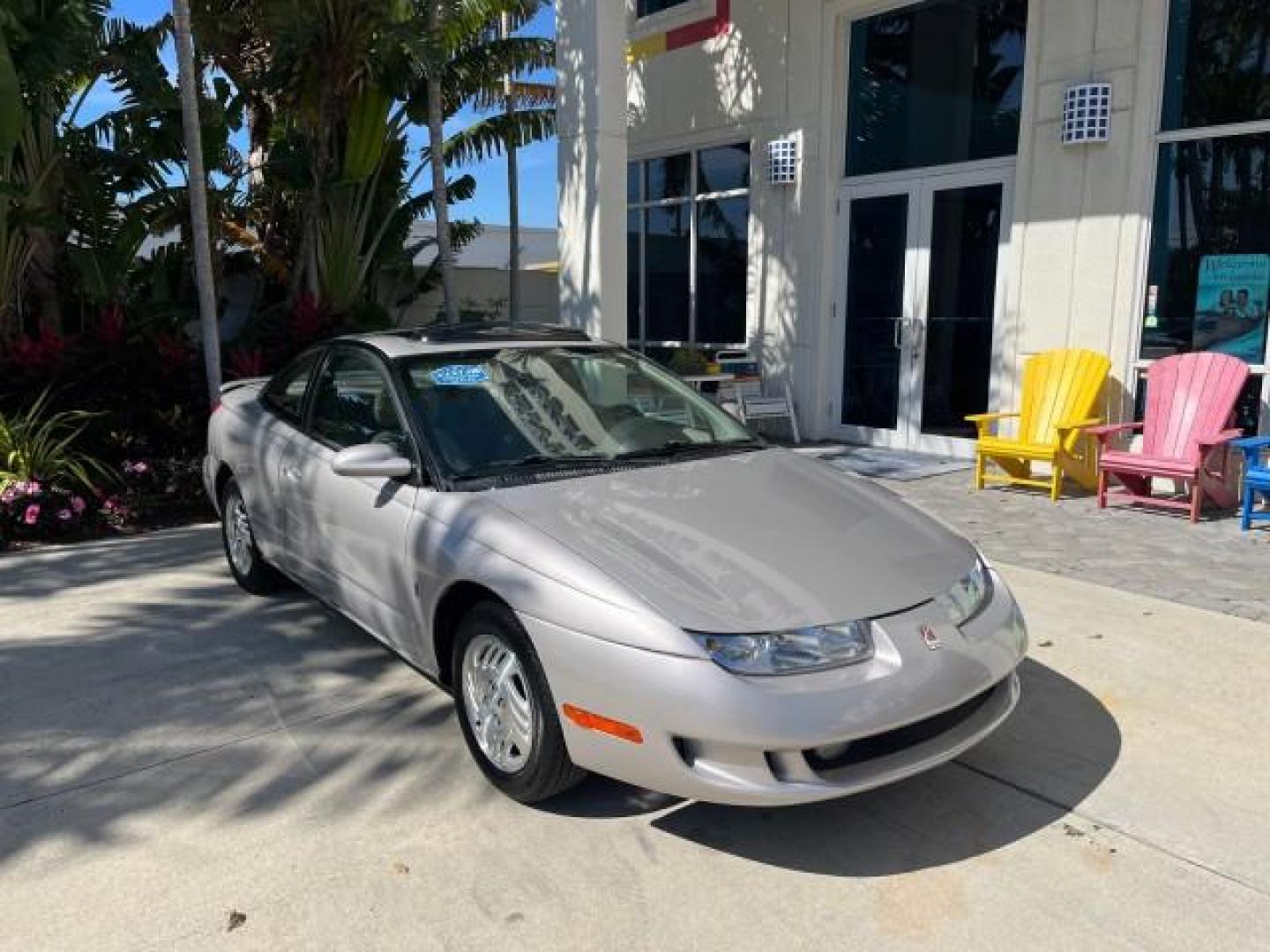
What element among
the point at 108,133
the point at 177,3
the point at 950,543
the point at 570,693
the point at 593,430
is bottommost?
the point at 570,693

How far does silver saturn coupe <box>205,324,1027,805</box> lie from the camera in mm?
2686

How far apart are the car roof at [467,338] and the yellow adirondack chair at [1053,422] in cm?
424

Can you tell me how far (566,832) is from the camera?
301 cm

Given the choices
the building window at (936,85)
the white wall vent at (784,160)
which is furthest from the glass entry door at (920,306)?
the white wall vent at (784,160)

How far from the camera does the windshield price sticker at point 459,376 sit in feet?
13.0

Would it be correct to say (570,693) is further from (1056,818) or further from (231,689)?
(231,689)

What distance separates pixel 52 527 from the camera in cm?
677

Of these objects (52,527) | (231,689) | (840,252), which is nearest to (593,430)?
(231,689)

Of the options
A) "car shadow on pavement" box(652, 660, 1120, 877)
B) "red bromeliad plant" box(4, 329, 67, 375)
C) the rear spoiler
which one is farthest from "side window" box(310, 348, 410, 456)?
"red bromeliad plant" box(4, 329, 67, 375)

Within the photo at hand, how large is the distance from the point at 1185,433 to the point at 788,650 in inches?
218

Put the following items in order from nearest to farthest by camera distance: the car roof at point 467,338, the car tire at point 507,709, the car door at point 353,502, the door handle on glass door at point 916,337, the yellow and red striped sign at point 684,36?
the car tire at point 507,709
the car door at point 353,502
the car roof at point 467,338
the door handle on glass door at point 916,337
the yellow and red striped sign at point 684,36

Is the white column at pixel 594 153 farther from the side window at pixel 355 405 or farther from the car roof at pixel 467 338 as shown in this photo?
the side window at pixel 355 405

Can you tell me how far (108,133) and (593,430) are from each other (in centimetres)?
759

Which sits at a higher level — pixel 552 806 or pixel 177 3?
pixel 177 3
